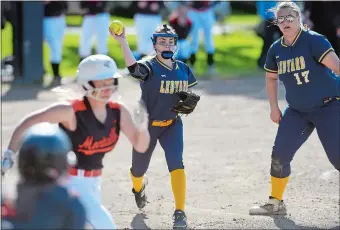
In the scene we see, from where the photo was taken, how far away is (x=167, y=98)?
7.41 metres

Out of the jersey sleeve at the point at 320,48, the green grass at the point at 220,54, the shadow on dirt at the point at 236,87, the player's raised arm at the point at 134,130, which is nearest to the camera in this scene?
the player's raised arm at the point at 134,130

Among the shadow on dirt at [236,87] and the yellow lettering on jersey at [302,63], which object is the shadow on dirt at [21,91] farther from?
the yellow lettering on jersey at [302,63]

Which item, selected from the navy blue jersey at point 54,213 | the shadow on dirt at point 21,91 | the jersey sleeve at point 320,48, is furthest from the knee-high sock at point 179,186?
the shadow on dirt at point 21,91

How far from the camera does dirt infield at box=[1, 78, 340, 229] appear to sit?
7676 millimetres

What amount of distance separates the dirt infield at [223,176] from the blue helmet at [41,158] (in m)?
2.35

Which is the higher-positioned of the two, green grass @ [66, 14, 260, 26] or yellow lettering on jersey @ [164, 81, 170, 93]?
yellow lettering on jersey @ [164, 81, 170, 93]

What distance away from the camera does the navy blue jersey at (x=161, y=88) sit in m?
7.38

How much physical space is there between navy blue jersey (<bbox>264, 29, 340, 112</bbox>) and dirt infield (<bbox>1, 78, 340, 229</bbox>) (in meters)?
1.13

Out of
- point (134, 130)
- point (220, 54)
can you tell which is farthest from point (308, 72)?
point (220, 54)

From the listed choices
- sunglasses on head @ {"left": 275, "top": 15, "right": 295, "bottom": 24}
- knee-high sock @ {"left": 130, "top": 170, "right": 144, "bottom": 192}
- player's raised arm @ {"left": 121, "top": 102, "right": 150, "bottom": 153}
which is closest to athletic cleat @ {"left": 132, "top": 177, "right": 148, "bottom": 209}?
knee-high sock @ {"left": 130, "top": 170, "right": 144, "bottom": 192}

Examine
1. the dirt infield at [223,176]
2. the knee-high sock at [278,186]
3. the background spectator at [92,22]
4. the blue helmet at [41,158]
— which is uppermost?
the blue helmet at [41,158]

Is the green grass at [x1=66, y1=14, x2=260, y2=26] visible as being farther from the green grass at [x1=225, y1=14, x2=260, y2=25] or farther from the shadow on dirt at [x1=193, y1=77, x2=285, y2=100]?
the shadow on dirt at [x1=193, y1=77, x2=285, y2=100]

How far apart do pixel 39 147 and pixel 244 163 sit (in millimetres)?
6544

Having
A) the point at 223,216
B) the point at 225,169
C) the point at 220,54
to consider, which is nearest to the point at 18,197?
the point at 223,216
